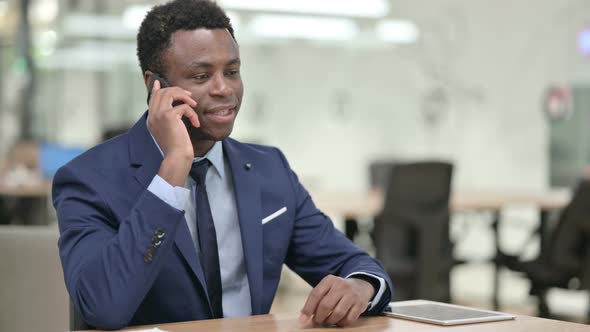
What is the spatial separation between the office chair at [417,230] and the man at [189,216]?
3141mm

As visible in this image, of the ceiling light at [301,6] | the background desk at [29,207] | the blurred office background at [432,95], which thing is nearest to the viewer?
the background desk at [29,207]

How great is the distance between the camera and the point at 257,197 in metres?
2.11

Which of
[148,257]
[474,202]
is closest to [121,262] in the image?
[148,257]

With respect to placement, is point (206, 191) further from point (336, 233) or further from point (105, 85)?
point (105, 85)

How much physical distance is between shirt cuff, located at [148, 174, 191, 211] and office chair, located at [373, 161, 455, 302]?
356 cm

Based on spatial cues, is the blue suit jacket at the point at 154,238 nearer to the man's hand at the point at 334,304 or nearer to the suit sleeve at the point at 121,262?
the suit sleeve at the point at 121,262

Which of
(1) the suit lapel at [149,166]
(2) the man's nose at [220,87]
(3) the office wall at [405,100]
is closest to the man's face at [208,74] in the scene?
(2) the man's nose at [220,87]

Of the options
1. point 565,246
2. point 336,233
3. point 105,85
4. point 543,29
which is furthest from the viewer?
point 105,85

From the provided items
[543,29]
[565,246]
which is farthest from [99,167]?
[543,29]

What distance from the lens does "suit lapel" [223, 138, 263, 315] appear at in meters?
2.04

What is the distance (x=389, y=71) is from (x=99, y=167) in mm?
7134

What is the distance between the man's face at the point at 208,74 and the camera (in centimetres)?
198

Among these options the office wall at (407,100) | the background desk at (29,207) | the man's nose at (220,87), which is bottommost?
the background desk at (29,207)

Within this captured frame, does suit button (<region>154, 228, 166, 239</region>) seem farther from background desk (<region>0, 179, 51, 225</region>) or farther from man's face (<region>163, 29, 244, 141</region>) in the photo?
background desk (<region>0, 179, 51, 225</region>)
